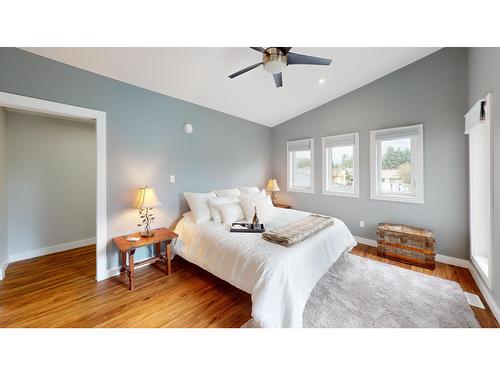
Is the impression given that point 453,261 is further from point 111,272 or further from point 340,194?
point 111,272

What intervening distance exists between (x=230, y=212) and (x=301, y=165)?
245 centimetres

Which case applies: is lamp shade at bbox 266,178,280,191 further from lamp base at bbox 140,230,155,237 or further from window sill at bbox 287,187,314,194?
lamp base at bbox 140,230,155,237

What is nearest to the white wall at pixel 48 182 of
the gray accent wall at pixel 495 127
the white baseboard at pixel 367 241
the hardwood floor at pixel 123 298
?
the hardwood floor at pixel 123 298

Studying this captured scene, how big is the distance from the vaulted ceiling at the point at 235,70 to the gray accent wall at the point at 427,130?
0.84 ft

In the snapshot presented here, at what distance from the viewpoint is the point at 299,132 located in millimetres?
4297

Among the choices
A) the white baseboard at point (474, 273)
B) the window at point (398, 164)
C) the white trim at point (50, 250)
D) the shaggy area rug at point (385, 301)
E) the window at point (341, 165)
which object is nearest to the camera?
the shaggy area rug at point (385, 301)

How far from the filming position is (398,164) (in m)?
3.17

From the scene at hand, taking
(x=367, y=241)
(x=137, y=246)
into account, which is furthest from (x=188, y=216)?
(x=367, y=241)

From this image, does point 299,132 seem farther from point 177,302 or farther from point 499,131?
point 177,302

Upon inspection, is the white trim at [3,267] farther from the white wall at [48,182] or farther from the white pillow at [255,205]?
the white pillow at [255,205]

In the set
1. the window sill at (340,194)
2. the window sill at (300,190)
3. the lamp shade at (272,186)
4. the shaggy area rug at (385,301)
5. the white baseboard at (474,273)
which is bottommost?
the shaggy area rug at (385,301)

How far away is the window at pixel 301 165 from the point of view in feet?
13.7

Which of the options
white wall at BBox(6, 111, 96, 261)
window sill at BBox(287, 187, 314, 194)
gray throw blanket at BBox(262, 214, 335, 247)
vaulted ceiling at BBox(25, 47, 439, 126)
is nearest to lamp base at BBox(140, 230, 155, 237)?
gray throw blanket at BBox(262, 214, 335, 247)

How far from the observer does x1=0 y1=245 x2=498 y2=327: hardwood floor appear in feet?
5.43
